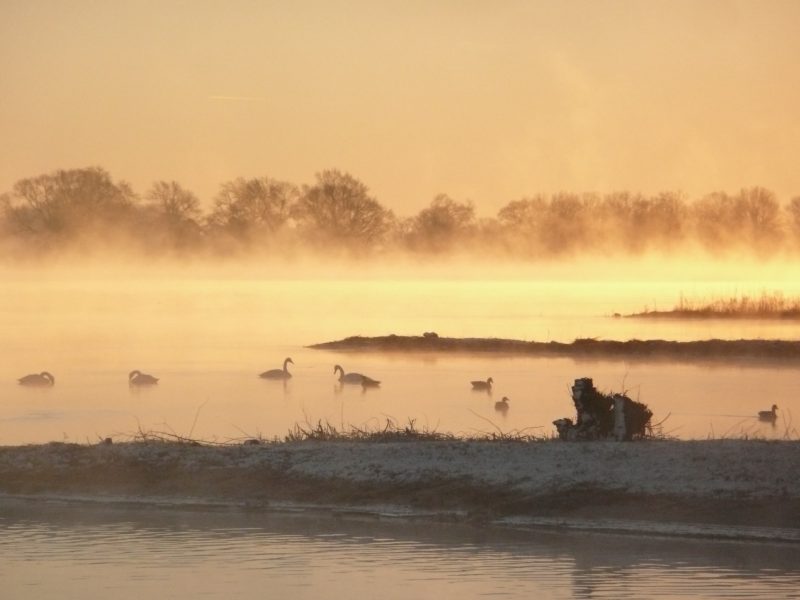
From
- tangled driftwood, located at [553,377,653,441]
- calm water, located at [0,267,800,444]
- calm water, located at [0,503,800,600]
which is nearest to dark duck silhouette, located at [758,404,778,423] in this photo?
calm water, located at [0,267,800,444]

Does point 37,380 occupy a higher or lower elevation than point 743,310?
lower

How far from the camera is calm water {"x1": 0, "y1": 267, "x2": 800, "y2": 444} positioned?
18.4 meters

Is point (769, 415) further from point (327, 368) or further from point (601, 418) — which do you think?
point (327, 368)

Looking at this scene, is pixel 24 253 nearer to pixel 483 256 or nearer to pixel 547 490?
pixel 483 256

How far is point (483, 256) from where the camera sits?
9875cm

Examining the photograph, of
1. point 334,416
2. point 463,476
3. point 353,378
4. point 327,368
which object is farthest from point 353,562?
point 327,368

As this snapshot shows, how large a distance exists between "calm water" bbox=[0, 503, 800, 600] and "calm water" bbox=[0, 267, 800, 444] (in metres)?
4.02

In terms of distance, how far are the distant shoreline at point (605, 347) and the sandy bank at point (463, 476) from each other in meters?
18.4

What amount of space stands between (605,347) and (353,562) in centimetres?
2184

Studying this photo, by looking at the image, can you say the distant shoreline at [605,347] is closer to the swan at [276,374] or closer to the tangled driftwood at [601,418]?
the swan at [276,374]

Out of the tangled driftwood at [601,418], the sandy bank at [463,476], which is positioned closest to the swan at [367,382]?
the sandy bank at [463,476]

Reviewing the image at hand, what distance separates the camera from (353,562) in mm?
9648

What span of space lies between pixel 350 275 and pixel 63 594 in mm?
81080

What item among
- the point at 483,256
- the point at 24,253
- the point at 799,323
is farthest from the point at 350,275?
the point at 799,323
